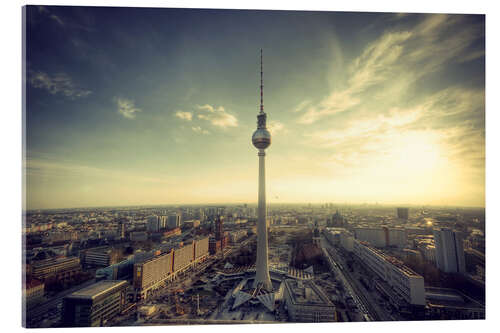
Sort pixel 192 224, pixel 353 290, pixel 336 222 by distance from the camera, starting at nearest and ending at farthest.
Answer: pixel 353 290 < pixel 192 224 < pixel 336 222

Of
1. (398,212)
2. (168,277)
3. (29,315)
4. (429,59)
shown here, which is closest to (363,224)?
(398,212)

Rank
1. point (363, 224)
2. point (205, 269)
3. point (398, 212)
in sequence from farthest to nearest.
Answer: point (363, 224) < point (205, 269) < point (398, 212)

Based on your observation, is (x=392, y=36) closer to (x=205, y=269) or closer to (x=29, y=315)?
(x=29, y=315)

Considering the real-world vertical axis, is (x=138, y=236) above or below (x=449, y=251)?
below

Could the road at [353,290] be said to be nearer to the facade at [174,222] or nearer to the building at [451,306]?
the building at [451,306]

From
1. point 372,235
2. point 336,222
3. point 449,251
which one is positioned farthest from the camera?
point 336,222

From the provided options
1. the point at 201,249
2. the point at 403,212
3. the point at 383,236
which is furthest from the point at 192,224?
the point at 403,212

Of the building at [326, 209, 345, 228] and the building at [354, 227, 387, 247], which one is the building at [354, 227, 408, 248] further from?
the building at [326, 209, 345, 228]

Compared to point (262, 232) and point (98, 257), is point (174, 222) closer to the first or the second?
point (98, 257)
